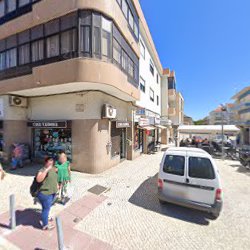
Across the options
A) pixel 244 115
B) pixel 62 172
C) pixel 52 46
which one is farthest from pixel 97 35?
pixel 244 115

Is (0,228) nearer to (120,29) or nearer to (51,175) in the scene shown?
(51,175)

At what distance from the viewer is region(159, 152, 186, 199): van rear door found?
4635 millimetres

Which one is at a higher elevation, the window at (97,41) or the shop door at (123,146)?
the window at (97,41)

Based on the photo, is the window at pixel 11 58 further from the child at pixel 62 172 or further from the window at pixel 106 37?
the child at pixel 62 172

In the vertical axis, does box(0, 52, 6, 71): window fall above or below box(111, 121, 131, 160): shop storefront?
above

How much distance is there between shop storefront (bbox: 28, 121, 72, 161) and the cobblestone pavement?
7.80 feet

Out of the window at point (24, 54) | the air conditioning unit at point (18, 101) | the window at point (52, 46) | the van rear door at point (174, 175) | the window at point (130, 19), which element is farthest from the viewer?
the window at point (130, 19)

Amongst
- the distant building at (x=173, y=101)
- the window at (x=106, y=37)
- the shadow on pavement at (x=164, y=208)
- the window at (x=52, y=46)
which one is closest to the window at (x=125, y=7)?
the window at (x=106, y=37)

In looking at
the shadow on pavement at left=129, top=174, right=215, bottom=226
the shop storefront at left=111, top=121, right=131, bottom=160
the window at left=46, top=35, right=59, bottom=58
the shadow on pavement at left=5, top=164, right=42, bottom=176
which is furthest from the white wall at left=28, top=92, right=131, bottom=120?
the shadow on pavement at left=129, top=174, right=215, bottom=226

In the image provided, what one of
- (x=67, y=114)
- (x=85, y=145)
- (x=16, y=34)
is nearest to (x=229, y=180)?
(x=85, y=145)

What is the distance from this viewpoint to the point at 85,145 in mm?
8031

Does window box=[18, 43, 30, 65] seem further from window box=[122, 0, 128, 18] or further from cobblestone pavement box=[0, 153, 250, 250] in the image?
cobblestone pavement box=[0, 153, 250, 250]

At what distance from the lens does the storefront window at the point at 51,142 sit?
8711 mm

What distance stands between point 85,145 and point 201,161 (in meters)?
5.64
